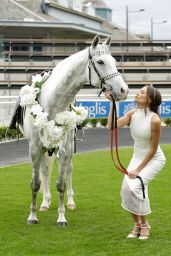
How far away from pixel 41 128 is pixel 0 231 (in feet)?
4.02

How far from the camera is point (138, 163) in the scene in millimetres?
6164

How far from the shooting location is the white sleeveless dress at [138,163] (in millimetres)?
6062

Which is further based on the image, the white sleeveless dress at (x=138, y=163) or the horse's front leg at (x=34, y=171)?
the horse's front leg at (x=34, y=171)

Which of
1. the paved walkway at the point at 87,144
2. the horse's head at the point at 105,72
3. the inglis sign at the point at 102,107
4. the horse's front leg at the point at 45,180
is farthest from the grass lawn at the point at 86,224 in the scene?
the inglis sign at the point at 102,107

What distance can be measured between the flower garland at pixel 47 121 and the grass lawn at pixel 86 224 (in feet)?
3.27

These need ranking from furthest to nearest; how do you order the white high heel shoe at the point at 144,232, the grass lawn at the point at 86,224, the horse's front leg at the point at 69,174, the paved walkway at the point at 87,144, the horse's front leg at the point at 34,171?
the paved walkway at the point at 87,144
the horse's front leg at the point at 69,174
the horse's front leg at the point at 34,171
the white high heel shoe at the point at 144,232
the grass lawn at the point at 86,224

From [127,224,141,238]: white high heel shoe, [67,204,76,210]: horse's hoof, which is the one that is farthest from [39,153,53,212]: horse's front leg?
[127,224,141,238]: white high heel shoe

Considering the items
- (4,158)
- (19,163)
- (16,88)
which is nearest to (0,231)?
(19,163)

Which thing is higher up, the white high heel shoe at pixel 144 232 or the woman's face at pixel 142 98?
the woman's face at pixel 142 98

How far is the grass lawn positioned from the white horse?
0.40 m

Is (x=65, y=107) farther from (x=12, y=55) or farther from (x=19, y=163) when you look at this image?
(x=12, y=55)

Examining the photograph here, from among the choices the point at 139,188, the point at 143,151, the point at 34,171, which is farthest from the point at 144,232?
the point at 34,171

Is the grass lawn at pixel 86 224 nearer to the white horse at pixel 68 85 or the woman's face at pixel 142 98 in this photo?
the white horse at pixel 68 85

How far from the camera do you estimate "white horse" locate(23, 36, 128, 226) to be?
6.29 m
